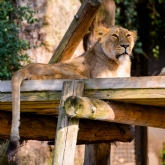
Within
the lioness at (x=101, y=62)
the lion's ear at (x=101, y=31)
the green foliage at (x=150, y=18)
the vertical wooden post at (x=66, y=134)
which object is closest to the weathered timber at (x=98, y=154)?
the lioness at (x=101, y=62)

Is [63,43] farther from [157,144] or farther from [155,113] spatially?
[157,144]

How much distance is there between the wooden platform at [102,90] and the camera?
12.9 ft

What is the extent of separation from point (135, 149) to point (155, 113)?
5488 mm

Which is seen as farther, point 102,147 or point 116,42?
point 102,147

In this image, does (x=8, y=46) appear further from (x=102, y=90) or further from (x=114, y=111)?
(x=102, y=90)

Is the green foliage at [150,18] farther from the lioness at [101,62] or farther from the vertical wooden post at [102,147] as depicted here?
the lioness at [101,62]

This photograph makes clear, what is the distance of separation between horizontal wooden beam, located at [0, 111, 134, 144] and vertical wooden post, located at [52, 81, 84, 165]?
4.68 ft

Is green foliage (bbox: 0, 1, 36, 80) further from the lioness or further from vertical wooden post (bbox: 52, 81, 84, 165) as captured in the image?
vertical wooden post (bbox: 52, 81, 84, 165)

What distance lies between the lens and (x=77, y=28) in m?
5.91

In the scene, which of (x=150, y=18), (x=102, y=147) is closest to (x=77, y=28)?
(x=102, y=147)

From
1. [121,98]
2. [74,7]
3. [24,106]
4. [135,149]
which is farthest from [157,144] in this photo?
[121,98]

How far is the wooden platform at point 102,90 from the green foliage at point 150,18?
545 centimetres

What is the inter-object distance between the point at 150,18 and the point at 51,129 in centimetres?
542

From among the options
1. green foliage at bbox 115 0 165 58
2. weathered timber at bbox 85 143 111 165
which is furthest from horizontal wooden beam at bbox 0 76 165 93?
green foliage at bbox 115 0 165 58
